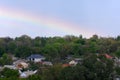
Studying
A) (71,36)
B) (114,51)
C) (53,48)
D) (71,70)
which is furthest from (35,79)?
(71,36)

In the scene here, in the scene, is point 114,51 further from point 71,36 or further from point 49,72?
point 49,72

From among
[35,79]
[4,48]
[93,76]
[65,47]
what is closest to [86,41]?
[65,47]

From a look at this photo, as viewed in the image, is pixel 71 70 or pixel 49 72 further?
pixel 49 72

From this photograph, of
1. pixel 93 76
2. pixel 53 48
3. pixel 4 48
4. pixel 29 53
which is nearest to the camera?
pixel 93 76

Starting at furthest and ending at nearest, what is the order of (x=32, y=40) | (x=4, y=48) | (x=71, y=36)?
(x=71, y=36)
(x=32, y=40)
(x=4, y=48)

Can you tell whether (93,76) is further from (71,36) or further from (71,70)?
(71,36)

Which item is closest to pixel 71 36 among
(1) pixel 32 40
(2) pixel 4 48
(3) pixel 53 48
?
(1) pixel 32 40

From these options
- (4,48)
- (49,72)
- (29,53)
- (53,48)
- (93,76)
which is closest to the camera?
(93,76)

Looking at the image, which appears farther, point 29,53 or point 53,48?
point 29,53

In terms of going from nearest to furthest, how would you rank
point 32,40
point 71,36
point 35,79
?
point 35,79 < point 32,40 < point 71,36
